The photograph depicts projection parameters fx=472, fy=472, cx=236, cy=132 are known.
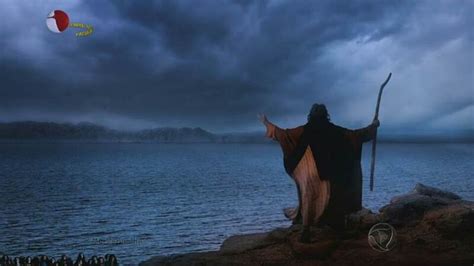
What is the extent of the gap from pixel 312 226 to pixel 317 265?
1893 mm

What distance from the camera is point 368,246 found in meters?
16.0

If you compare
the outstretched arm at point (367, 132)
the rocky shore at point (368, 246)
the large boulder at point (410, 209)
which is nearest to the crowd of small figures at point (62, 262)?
the rocky shore at point (368, 246)

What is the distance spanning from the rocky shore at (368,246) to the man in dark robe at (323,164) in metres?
0.75

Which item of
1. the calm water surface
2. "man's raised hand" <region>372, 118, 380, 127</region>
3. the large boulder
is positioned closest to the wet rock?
the large boulder

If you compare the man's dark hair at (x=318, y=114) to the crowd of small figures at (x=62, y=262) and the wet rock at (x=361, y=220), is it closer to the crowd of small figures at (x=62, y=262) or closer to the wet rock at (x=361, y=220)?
the wet rock at (x=361, y=220)

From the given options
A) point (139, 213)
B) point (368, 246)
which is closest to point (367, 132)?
point (368, 246)

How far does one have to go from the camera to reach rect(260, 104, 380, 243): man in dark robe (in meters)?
15.9

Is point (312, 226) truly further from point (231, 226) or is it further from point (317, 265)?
point (231, 226)

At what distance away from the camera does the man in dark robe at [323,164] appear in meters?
15.9

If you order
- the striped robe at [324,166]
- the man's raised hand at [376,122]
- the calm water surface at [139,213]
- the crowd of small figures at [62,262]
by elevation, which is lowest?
the calm water surface at [139,213]

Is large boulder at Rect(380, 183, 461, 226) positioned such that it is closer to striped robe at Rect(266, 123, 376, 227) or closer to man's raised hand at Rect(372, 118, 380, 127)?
striped robe at Rect(266, 123, 376, 227)

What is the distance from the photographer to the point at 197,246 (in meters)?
31.6

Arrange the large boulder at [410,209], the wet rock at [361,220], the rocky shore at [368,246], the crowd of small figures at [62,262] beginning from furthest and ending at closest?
the large boulder at [410,209]
the wet rock at [361,220]
the rocky shore at [368,246]
the crowd of small figures at [62,262]

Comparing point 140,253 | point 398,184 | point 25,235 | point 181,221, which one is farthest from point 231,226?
point 398,184
